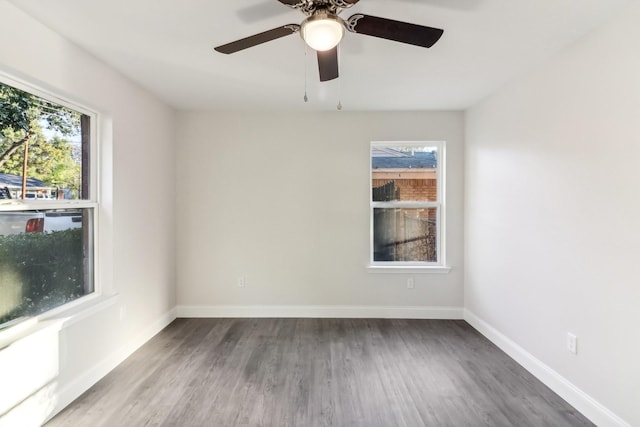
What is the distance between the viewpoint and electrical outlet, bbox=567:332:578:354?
6.97ft

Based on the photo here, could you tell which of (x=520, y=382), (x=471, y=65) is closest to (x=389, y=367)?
(x=520, y=382)

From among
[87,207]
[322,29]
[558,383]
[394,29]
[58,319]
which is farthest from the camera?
[87,207]

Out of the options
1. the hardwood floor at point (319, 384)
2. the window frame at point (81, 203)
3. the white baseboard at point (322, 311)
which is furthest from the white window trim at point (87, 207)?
the white baseboard at point (322, 311)

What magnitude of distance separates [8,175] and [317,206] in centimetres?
262

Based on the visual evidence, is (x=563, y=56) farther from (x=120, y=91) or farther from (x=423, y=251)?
(x=120, y=91)

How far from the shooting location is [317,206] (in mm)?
3750

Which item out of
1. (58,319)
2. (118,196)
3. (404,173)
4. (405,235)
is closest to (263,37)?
(118,196)

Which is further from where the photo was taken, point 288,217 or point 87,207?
point 288,217

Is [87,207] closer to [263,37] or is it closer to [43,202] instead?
[43,202]

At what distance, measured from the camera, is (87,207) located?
248 cm

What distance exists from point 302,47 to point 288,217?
1.96 metres

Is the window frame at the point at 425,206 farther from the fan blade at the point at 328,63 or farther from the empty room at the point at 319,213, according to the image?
the fan blade at the point at 328,63

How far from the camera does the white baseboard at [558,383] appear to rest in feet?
6.23

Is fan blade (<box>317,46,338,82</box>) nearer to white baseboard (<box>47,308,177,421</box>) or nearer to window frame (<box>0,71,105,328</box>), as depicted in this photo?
window frame (<box>0,71,105,328</box>)
